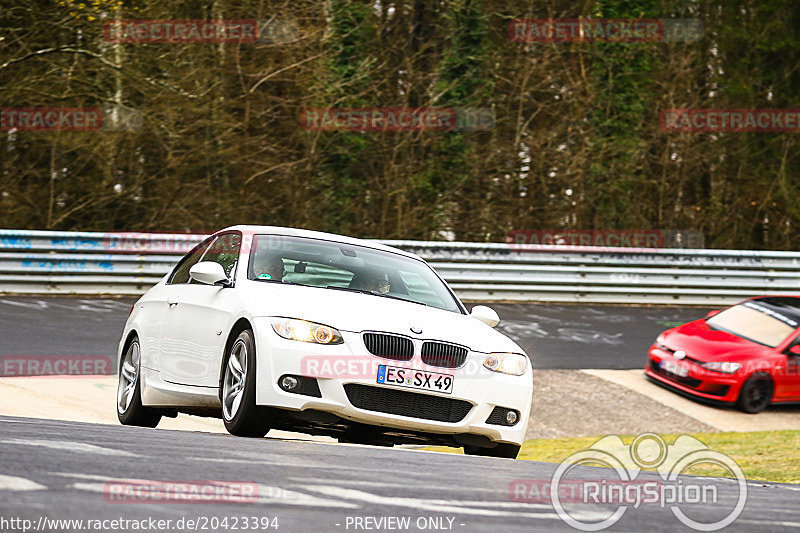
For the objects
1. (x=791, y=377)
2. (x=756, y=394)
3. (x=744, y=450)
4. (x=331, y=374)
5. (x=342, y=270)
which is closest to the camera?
(x=331, y=374)

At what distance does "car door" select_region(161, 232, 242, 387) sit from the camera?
7.32m

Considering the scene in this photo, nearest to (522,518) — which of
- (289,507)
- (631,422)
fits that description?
(289,507)

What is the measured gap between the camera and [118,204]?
2255 cm

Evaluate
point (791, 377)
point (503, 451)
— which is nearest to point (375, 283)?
point (503, 451)

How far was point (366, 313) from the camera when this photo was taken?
7008mm

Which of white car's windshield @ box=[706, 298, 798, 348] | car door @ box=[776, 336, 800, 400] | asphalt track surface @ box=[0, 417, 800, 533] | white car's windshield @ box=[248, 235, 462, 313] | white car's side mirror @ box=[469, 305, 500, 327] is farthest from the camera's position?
white car's windshield @ box=[706, 298, 798, 348]

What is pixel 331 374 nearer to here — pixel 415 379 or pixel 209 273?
pixel 415 379

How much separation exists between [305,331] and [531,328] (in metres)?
10.8
